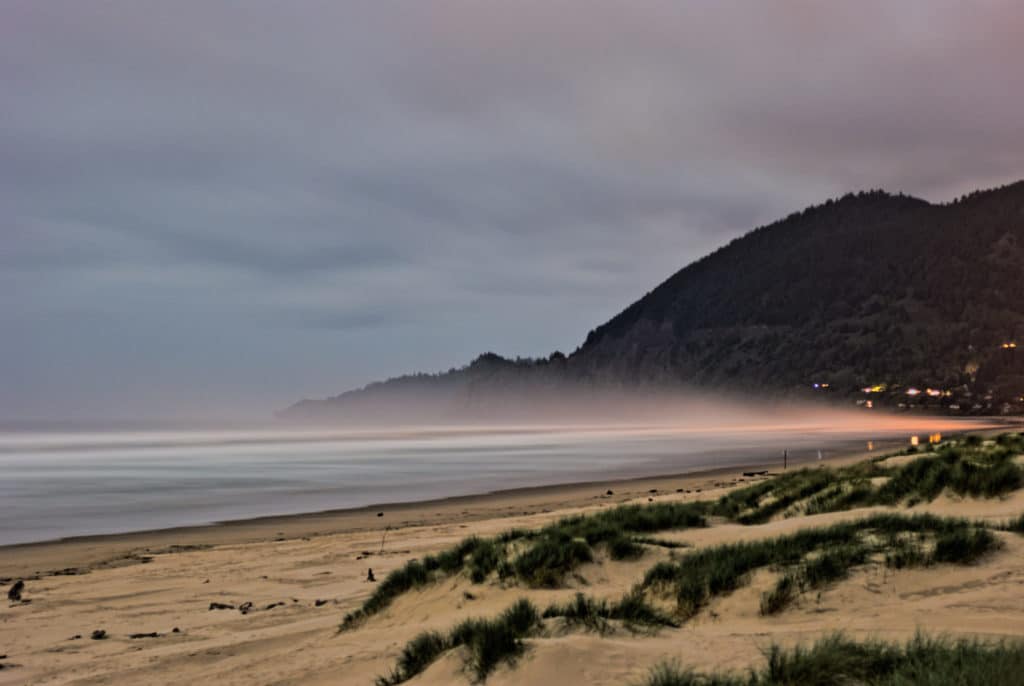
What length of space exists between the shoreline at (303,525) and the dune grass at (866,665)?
14598 millimetres

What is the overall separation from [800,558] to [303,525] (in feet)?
58.2

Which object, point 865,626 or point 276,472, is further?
point 276,472

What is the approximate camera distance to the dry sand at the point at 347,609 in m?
6.02

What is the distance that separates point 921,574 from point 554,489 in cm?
2593

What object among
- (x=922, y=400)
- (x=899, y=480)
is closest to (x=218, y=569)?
Result: (x=899, y=480)

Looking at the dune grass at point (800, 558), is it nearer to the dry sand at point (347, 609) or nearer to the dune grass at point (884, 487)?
the dry sand at point (347, 609)

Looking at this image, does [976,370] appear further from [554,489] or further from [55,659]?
[55,659]

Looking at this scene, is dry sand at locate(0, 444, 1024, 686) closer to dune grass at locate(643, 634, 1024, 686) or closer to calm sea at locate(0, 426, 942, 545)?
dune grass at locate(643, 634, 1024, 686)

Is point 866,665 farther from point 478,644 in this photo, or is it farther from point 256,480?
point 256,480

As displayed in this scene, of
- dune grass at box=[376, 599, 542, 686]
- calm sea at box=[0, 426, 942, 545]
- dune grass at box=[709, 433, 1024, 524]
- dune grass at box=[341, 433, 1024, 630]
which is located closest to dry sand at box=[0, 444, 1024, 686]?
dune grass at box=[376, 599, 542, 686]

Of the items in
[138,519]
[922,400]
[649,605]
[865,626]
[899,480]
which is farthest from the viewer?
[922,400]

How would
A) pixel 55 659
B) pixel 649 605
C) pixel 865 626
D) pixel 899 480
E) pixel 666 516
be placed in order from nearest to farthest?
pixel 865 626 < pixel 649 605 < pixel 55 659 < pixel 666 516 < pixel 899 480

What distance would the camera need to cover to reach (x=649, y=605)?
7566 millimetres

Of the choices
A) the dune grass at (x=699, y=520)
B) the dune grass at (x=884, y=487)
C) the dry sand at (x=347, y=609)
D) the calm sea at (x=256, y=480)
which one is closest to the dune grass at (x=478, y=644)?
the dry sand at (x=347, y=609)
